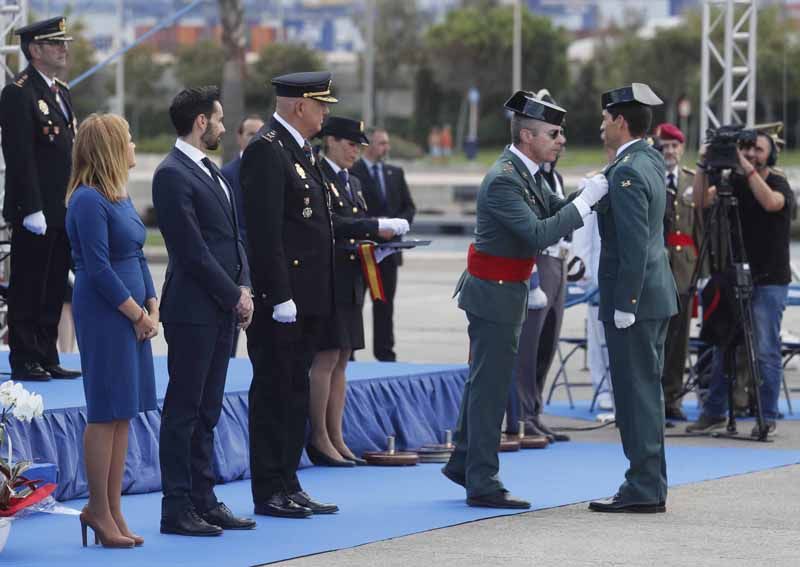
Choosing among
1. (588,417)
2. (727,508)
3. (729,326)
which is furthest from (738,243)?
(727,508)

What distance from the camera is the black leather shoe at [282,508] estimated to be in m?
6.93

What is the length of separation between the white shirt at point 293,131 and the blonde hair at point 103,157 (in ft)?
2.97

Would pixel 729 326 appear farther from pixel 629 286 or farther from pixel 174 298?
pixel 174 298

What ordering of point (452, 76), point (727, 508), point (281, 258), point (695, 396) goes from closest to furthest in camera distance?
1. point (281, 258)
2. point (727, 508)
3. point (695, 396)
4. point (452, 76)

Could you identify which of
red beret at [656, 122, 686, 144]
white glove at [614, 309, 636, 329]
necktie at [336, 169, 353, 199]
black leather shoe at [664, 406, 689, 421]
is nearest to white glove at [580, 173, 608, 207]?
white glove at [614, 309, 636, 329]

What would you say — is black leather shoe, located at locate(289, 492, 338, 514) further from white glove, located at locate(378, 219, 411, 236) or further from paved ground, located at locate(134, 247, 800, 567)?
white glove, located at locate(378, 219, 411, 236)

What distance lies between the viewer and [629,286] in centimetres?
707

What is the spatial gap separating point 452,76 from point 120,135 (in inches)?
2547

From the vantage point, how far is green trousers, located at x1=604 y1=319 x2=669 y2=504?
7.15 meters

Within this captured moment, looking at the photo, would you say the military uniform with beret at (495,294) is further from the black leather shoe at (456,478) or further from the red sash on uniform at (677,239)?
the red sash on uniform at (677,239)

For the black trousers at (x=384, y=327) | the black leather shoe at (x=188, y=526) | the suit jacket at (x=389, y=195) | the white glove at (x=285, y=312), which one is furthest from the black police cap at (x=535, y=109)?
the black trousers at (x=384, y=327)

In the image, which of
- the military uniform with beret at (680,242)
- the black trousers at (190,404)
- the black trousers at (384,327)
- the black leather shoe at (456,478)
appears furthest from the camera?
the black trousers at (384,327)

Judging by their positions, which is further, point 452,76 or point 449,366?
point 452,76

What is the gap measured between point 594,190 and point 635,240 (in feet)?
0.93
